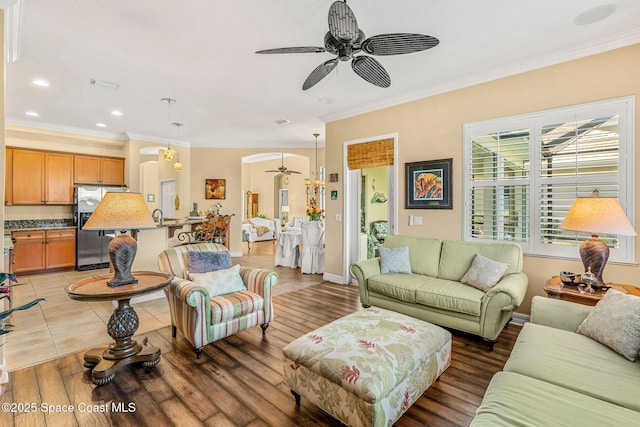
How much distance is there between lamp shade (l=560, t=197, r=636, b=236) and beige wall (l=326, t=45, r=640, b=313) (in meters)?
A: 0.63

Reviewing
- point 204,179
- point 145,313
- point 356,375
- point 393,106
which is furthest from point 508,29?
point 204,179

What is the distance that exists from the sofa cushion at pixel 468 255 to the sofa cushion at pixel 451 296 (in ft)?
0.70

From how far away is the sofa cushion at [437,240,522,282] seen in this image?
3150mm

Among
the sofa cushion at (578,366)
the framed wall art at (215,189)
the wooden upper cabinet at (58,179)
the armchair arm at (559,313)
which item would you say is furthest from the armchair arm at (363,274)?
the wooden upper cabinet at (58,179)

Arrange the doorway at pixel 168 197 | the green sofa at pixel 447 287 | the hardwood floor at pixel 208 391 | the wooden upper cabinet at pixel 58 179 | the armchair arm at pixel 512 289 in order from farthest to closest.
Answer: the doorway at pixel 168 197, the wooden upper cabinet at pixel 58 179, the green sofa at pixel 447 287, the armchair arm at pixel 512 289, the hardwood floor at pixel 208 391

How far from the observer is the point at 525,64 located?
10.7 ft

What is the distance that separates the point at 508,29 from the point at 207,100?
12.6 feet

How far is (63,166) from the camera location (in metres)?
6.11

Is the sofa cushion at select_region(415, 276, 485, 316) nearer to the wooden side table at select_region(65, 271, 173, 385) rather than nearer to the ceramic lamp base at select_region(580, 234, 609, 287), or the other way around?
the ceramic lamp base at select_region(580, 234, 609, 287)

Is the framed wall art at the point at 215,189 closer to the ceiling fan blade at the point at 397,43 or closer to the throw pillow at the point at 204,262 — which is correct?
the throw pillow at the point at 204,262

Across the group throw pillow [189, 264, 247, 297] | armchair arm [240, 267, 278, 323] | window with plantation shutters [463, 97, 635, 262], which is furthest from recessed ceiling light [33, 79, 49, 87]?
window with plantation shutters [463, 97, 635, 262]

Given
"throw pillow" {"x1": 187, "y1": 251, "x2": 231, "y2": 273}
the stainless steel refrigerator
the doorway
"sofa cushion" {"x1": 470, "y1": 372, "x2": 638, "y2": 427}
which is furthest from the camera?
the doorway

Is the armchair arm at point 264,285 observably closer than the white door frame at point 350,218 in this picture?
Yes

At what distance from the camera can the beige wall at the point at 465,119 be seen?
289 cm
